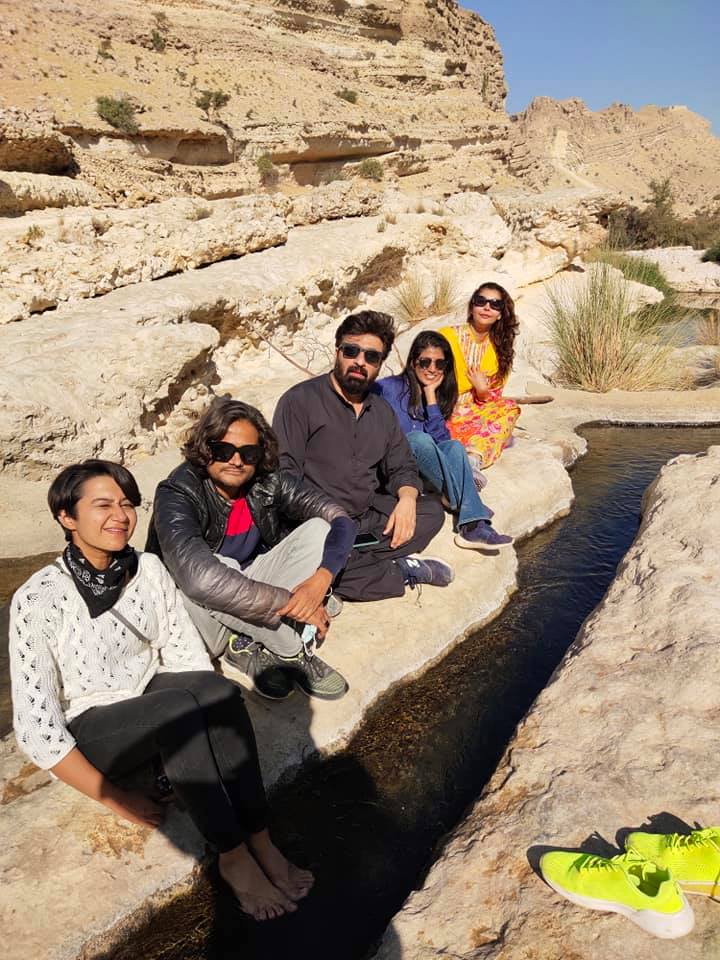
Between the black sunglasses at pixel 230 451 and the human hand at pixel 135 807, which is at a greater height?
the black sunglasses at pixel 230 451

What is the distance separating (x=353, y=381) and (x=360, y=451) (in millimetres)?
383

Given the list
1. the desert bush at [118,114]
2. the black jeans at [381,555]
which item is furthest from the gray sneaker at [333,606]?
the desert bush at [118,114]

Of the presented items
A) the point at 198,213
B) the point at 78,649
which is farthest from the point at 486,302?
the point at 198,213

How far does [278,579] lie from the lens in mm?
2631

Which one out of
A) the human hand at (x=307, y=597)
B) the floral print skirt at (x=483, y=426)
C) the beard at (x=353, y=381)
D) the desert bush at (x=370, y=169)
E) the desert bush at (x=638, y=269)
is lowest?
the human hand at (x=307, y=597)

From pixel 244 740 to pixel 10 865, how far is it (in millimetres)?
772

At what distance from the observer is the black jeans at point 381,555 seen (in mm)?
3256

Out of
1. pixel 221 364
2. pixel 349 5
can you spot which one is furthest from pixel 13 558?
pixel 349 5

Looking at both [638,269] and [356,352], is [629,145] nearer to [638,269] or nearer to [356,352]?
[638,269]

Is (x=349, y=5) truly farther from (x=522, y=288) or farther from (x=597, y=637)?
(x=597, y=637)

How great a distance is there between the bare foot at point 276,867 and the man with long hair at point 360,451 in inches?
56.0

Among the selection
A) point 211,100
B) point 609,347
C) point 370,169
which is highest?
point 211,100

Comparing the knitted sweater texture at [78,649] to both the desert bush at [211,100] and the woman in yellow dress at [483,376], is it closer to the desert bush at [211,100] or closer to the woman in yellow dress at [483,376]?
the woman in yellow dress at [483,376]

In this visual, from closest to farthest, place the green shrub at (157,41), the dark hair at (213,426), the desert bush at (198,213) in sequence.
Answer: the dark hair at (213,426) < the desert bush at (198,213) < the green shrub at (157,41)
